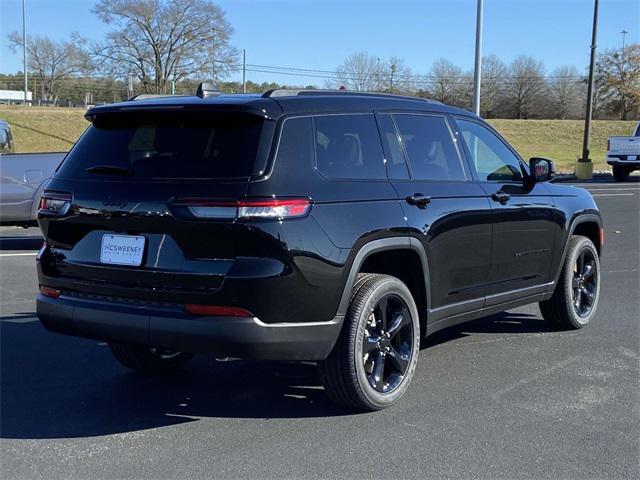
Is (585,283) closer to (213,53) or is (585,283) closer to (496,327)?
(496,327)

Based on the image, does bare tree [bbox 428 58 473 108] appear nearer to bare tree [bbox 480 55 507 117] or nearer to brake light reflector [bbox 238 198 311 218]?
bare tree [bbox 480 55 507 117]

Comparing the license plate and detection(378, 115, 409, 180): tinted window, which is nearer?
the license plate

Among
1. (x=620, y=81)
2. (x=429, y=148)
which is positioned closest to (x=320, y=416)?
(x=429, y=148)

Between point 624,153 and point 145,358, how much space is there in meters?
24.9

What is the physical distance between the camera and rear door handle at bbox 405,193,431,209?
4586 millimetres

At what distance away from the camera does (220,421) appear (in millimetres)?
4262

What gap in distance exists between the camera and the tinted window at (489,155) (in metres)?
5.50

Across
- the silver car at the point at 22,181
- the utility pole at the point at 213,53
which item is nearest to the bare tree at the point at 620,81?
the utility pole at the point at 213,53

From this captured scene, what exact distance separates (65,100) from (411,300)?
8780cm

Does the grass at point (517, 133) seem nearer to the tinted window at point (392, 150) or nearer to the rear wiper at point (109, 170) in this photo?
the tinted window at point (392, 150)

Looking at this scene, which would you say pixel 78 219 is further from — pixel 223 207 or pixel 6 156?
pixel 6 156

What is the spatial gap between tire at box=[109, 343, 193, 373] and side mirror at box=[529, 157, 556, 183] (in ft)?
10.0

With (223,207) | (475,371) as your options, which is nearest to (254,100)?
(223,207)

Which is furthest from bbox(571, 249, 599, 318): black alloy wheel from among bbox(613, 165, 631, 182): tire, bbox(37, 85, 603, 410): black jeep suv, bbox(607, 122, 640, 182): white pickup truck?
bbox(613, 165, 631, 182): tire
